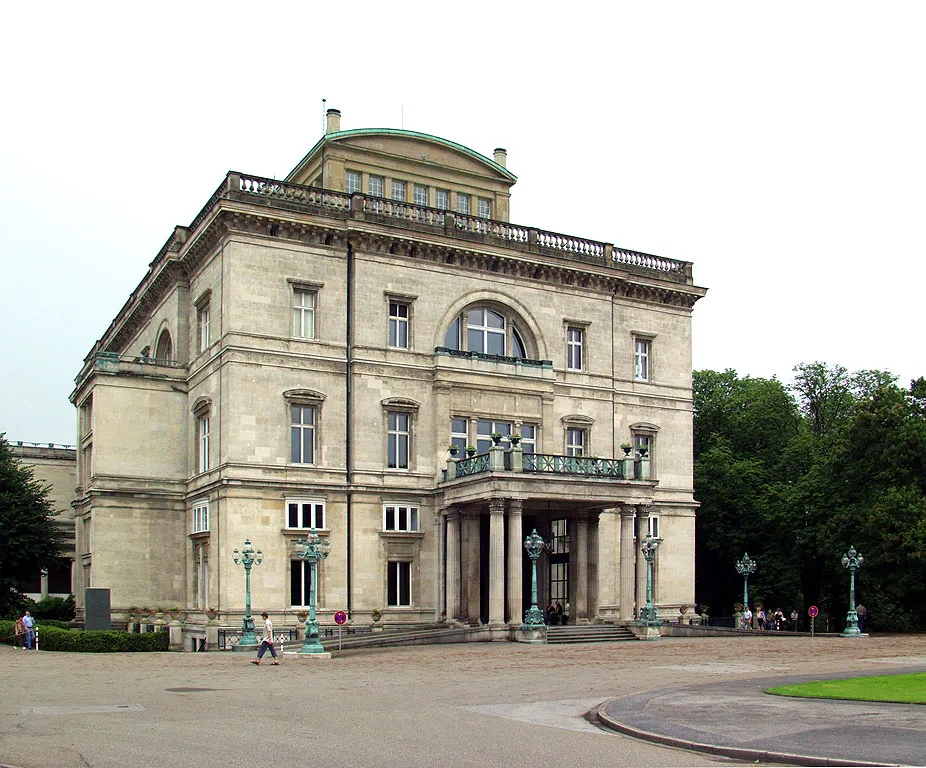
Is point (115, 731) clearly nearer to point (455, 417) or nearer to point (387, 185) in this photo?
point (455, 417)

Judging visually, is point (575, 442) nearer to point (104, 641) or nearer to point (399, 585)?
point (399, 585)

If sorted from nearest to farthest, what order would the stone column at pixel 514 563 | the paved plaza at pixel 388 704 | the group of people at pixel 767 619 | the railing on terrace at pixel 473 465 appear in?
the paved plaza at pixel 388 704, the stone column at pixel 514 563, the railing on terrace at pixel 473 465, the group of people at pixel 767 619

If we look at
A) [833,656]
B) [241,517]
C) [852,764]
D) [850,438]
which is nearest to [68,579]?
[241,517]

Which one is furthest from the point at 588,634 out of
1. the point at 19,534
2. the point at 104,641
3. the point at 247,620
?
the point at 19,534

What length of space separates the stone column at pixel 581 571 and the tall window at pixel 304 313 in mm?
13331

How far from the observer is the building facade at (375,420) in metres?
42.7

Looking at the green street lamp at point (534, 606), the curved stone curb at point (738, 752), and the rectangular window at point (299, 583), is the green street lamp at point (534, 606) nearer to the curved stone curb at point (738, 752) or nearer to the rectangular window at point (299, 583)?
the rectangular window at point (299, 583)

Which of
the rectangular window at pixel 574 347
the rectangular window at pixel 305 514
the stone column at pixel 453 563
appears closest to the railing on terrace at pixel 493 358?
the rectangular window at pixel 574 347

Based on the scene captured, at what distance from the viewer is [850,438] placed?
180 ft

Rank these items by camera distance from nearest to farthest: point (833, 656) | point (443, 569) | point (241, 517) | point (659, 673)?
point (659, 673)
point (833, 656)
point (241, 517)
point (443, 569)

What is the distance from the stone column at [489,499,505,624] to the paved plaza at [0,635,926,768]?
4.38m

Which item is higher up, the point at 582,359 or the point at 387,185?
the point at 387,185

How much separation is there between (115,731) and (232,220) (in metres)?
28.6

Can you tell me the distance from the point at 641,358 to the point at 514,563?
14.7 metres
